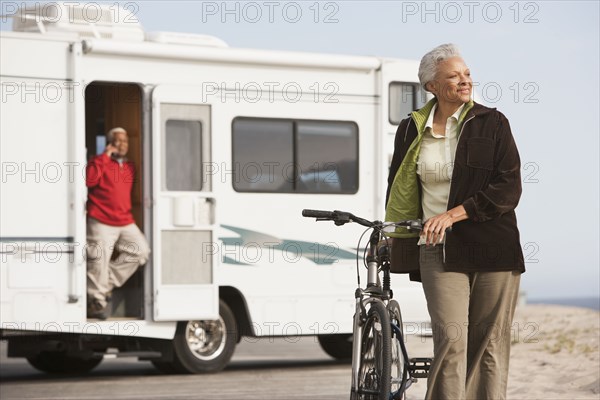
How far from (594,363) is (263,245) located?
10.3 ft

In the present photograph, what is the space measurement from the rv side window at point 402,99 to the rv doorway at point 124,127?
240cm

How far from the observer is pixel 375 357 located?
217 inches

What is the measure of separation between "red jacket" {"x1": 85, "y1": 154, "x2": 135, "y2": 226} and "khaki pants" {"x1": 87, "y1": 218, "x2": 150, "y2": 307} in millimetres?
72

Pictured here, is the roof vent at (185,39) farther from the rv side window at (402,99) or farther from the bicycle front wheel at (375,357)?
the bicycle front wheel at (375,357)

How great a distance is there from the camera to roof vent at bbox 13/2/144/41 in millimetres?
10594

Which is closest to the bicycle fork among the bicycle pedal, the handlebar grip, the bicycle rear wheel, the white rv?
the bicycle rear wheel

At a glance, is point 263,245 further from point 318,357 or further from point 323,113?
point 318,357

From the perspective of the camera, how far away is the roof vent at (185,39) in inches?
429

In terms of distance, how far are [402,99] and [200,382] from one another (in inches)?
133

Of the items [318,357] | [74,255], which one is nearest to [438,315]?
[74,255]

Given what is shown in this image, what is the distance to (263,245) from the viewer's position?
1103cm

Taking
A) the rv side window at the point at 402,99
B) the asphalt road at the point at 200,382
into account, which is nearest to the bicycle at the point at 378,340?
the asphalt road at the point at 200,382

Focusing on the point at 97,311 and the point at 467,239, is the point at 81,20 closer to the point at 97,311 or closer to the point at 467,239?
the point at 97,311

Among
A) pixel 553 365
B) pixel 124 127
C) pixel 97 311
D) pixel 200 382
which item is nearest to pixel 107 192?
pixel 97 311
